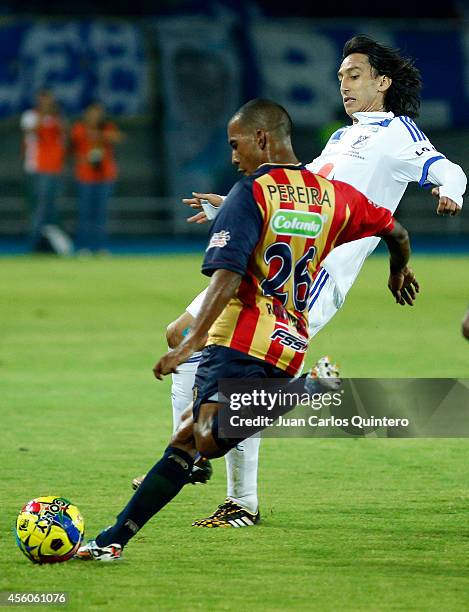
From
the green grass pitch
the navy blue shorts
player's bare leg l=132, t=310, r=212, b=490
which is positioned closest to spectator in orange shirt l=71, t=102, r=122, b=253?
the green grass pitch

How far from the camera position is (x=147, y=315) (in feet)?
52.1

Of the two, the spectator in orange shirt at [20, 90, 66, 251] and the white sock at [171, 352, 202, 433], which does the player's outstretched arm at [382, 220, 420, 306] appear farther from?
the spectator in orange shirt at [20, 90, 66, 251]

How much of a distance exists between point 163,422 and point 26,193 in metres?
17.6

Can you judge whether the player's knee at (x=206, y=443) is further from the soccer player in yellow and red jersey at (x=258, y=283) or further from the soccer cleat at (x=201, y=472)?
the soccer cleat at (x=201, y=472)

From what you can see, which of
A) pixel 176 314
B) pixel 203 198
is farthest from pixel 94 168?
pixel 203 198

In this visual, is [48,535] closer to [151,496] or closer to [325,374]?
[151,496]

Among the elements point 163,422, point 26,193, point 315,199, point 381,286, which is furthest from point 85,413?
point 26,193

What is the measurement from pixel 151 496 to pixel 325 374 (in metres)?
0.96

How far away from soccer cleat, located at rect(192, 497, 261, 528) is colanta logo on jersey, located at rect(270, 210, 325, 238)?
1647mm

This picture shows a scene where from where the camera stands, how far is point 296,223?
5719 mm

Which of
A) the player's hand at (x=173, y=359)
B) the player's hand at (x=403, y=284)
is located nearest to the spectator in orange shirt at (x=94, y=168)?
the player's hand at (x=403, y=284)

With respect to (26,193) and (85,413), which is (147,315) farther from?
(26,193)

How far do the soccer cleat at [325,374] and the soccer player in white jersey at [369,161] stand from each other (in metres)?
0.74

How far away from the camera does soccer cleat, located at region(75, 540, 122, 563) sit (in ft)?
19.3
